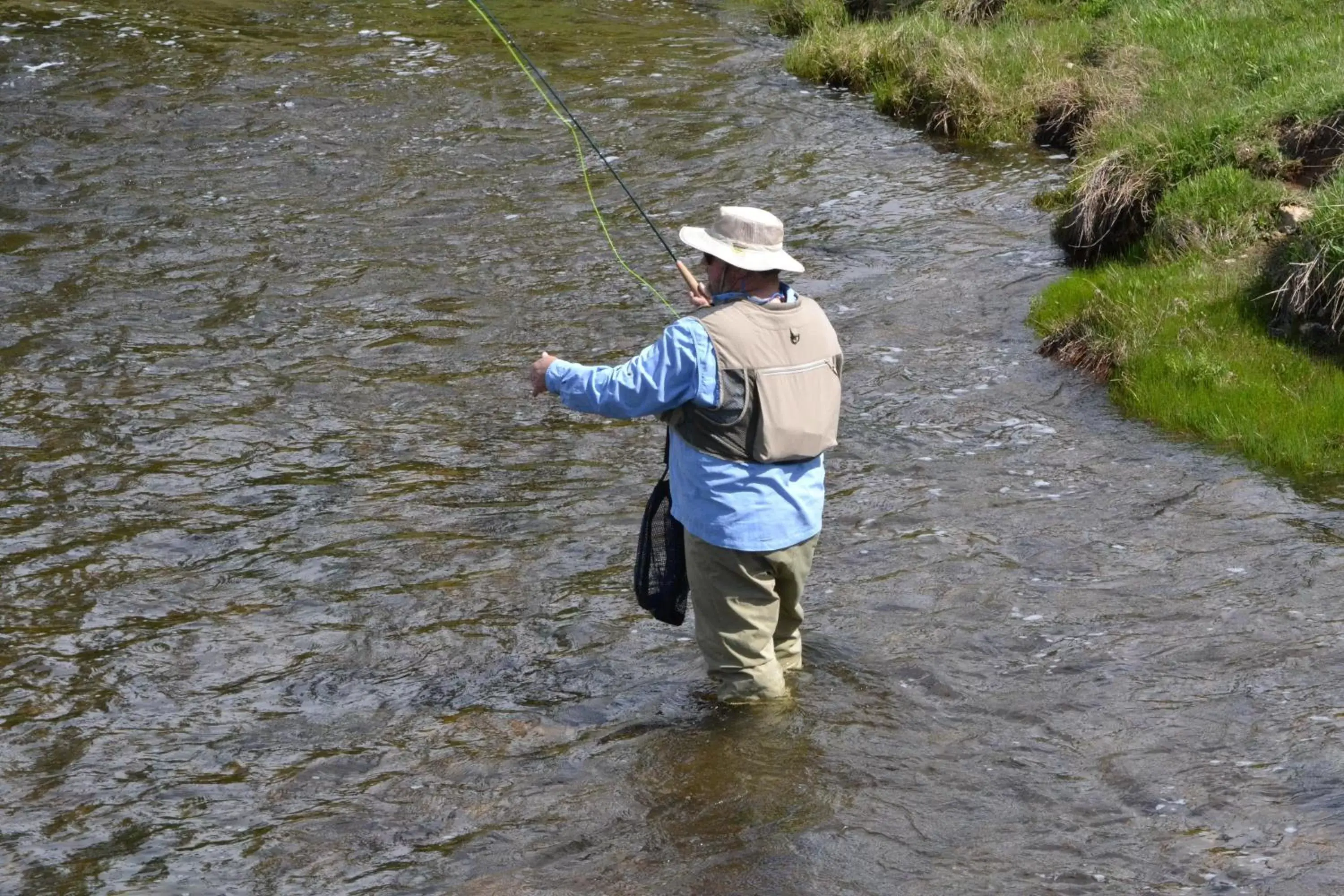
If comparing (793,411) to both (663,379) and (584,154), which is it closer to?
(663,379)

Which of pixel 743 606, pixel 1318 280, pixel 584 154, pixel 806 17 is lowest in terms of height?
pixel 584 154

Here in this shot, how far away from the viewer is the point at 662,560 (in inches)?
248

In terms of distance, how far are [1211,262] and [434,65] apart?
10.6 meters

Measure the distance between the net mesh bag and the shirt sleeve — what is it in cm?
65

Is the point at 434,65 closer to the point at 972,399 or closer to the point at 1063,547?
the point at 972,399

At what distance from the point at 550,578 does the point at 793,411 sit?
236cm

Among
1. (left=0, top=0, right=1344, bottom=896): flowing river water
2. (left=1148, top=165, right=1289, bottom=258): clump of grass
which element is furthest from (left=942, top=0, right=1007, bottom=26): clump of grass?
(left=1148, top=165, right=1289, bottom=258): clump of grass

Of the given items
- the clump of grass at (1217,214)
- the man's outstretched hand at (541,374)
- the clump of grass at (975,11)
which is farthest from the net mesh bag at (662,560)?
the clump of grass at (975,11)

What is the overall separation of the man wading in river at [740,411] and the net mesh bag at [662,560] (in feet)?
0.56

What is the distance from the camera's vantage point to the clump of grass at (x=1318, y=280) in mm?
8984

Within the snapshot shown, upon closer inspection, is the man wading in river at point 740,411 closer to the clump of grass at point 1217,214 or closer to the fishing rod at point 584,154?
the fishing rod at point 584,154

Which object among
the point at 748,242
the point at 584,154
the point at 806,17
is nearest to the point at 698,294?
the point at 748,242

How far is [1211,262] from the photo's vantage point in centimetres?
1038

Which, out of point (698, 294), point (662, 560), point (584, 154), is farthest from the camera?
point (584, 154)
